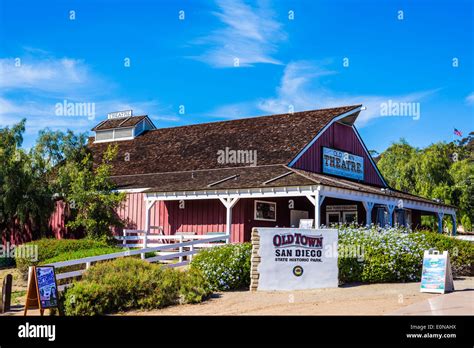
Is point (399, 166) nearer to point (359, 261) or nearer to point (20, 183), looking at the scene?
point (20, 183)

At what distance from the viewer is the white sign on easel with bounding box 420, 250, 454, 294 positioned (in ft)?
44.2

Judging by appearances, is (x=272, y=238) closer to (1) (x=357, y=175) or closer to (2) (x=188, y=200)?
(2) (x=188, y=200)

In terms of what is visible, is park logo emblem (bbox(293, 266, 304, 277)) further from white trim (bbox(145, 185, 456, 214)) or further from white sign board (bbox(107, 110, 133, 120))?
white sign board (bbox(107, 110, 133, 120))

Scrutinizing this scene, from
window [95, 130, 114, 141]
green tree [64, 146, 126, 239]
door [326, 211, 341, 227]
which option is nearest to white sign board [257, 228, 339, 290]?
green tree [64, 146, 126, 239]

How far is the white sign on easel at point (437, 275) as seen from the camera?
13469mm

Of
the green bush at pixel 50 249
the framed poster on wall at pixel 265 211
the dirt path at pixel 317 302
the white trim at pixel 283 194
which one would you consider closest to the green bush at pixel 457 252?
the dirt path at pixel 317 302

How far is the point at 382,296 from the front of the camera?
43.6ft

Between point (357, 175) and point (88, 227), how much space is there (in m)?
14.3

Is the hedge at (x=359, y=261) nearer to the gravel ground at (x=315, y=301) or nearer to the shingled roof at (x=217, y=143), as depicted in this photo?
the gravel ground at (x=315, y=301)

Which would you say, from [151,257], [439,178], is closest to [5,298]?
[151,257]

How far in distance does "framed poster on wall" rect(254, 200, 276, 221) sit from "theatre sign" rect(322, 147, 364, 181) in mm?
4315

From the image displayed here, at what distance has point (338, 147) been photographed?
30.0 metres

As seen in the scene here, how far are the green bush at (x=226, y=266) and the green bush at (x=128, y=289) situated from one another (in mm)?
890
